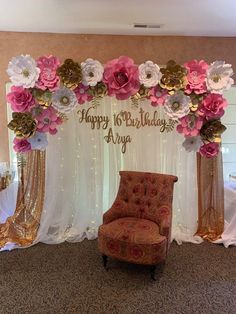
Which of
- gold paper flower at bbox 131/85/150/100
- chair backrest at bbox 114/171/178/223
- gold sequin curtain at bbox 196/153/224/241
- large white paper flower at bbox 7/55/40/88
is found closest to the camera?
large white paper flower at bbox 7/55/40/88

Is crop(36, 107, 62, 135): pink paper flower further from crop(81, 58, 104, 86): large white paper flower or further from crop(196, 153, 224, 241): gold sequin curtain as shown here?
crop(196, 153, 224, 241): gold sequin curtain

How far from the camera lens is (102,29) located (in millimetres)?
3611

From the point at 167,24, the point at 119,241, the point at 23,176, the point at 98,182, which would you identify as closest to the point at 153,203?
the point at 119,241

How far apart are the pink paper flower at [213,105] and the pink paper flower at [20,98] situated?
176 centimetres

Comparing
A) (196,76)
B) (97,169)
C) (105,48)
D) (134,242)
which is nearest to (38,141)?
(97,169)

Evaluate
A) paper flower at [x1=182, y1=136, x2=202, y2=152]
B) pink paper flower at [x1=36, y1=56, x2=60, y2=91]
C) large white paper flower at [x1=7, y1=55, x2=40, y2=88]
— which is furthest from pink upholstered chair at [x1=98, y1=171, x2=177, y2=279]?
large white paper flower at [x1=7, y1=55, x2=40, y2=88]

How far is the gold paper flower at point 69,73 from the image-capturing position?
2740mm

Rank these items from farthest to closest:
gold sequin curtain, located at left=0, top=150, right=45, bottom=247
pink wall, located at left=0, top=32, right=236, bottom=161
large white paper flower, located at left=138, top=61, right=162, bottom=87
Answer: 1. pink wall, located at left=0, top=32, right=236, bottom=161
2. gold sequin curtain, located at left=0, top=150, right=45, bottom=247
3. large white paper flower, located at left=138, top=61, right=162, bottom=87

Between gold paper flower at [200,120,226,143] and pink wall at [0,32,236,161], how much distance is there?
1323 millimetres

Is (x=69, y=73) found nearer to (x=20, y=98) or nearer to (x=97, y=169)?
(x=20, y=98)

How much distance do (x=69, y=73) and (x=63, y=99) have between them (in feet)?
0.87

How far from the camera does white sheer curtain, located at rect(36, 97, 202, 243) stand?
11.7 ft

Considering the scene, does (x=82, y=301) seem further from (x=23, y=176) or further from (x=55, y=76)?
(x=55, y=76)

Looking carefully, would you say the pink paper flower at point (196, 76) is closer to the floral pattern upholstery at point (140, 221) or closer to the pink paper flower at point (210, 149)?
the pink paper flower at point (210, 149)
